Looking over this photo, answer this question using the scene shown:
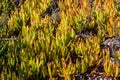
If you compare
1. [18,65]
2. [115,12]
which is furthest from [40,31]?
[115,12]

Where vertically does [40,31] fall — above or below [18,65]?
above

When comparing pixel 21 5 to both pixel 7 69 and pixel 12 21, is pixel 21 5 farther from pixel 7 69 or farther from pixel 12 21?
pixel 7 69

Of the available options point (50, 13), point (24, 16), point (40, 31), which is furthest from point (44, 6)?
point (40, 31)

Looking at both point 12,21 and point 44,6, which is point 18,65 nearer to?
point 12,21

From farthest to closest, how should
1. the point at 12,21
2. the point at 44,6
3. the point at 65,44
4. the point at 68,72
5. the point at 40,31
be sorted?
the point at 44,6, the point at 12,21, the point at 40,31, the point at 65,44, the point at 68,72

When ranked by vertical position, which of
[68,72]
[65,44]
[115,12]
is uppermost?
[115,12]

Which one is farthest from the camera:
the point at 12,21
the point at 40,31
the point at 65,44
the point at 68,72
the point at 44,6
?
the point at 44,6

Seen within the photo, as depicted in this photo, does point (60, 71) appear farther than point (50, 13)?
No
